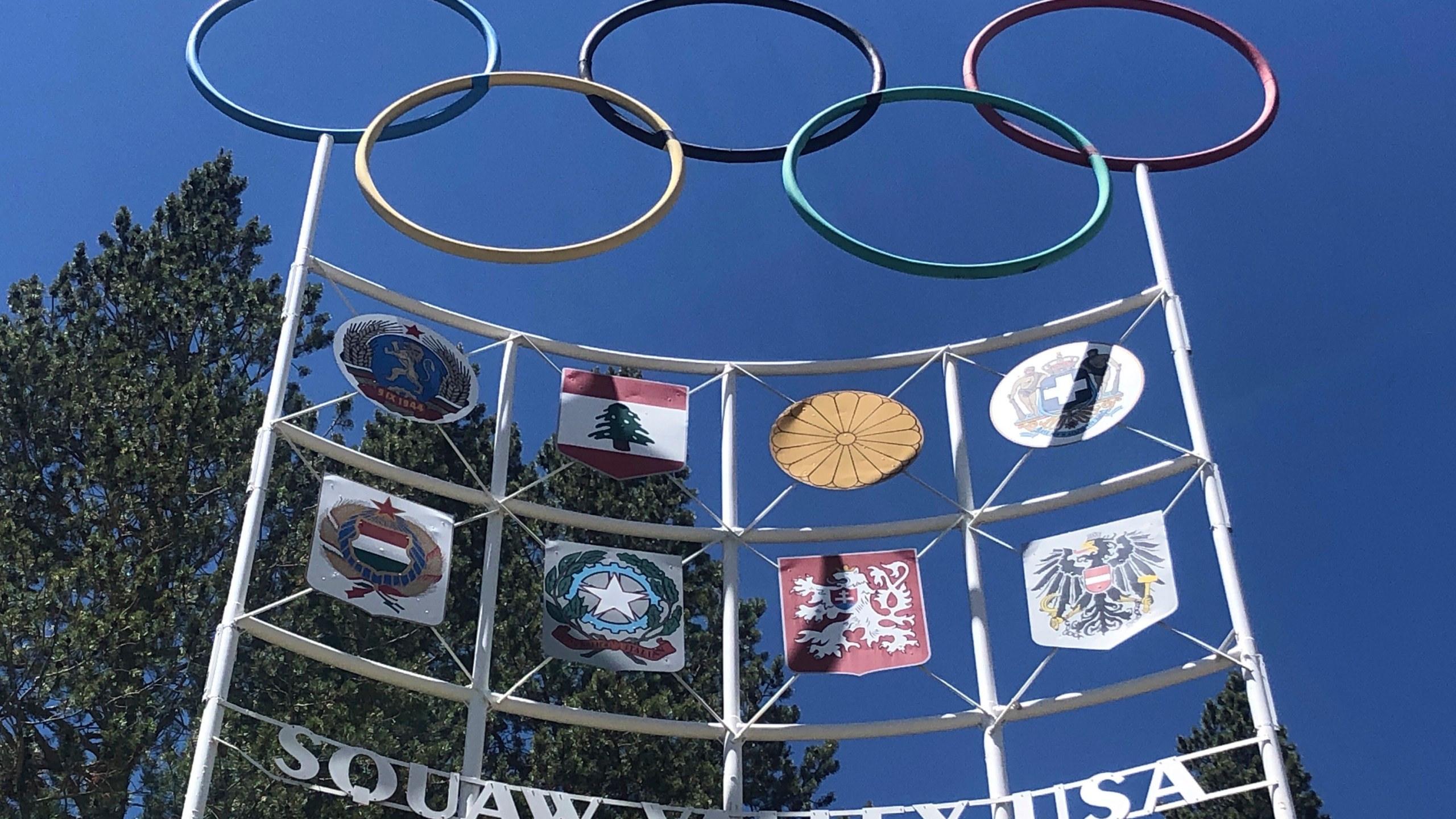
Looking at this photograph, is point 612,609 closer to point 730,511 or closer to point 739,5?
point 730,511

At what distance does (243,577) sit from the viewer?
51.6 feet

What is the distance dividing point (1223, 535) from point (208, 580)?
15153 mm

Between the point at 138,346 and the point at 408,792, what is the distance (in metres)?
13.8

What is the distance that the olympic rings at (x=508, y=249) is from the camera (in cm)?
1912

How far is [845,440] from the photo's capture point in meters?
20.1

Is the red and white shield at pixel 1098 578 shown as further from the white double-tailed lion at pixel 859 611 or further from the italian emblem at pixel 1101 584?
the white double-tailed lion at pixel 859 611

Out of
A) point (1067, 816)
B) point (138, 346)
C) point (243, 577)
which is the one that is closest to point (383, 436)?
point (138, 346)

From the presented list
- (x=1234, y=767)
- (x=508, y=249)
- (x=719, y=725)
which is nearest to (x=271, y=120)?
(x=508, y=249)

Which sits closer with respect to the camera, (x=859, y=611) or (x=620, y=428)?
(x=859, y=611)

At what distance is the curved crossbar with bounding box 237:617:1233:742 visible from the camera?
640 inches

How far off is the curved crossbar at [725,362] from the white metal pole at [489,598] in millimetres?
646

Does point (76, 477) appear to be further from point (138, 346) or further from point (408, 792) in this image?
point (408, 792)

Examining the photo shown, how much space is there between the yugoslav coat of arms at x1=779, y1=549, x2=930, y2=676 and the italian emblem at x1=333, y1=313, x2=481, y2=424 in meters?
4.62

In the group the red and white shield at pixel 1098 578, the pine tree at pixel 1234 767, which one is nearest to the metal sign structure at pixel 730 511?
the red and white shield at pixel 1098 578
